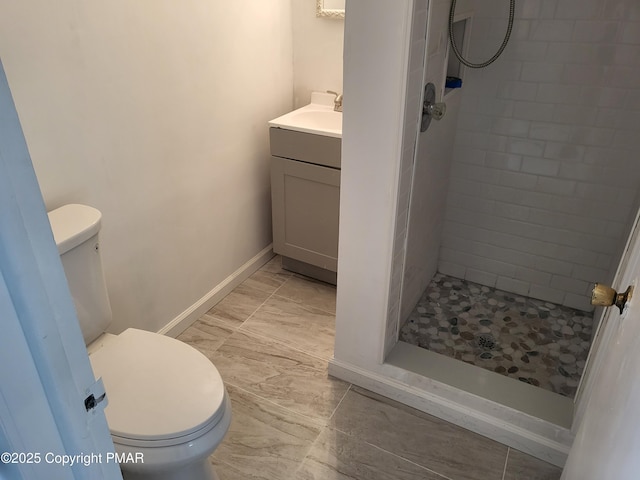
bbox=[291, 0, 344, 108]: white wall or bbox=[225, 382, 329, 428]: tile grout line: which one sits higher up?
bbox=[291, 0, 344, 108]: white wall

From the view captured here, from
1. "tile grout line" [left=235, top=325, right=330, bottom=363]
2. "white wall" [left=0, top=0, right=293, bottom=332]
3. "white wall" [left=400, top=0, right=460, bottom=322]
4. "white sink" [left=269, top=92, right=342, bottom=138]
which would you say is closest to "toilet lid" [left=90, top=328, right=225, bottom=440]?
"white wall" [left=0, top=0, right=293, bottom=332]

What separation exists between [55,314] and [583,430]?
1117 mm

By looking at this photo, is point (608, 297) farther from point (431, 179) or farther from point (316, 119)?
point (316, 119)

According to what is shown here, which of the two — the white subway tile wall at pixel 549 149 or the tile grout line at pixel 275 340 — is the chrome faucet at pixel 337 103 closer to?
the white subway tile wall at pixel 549 149

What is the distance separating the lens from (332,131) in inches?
90.9

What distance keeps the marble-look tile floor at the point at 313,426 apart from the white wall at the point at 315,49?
122 centimetres

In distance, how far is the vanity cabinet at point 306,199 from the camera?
7.78 feet

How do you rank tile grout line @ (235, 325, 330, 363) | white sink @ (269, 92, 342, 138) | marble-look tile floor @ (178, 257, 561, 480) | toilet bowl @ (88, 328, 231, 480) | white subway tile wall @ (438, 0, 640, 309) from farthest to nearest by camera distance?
white sink @ (269, 92, 342, 138) → tile grout line @ (235, 325, 330, 363) → white subway tile wall @ (438, 0, 640, 309) → marble-look tile floor @ (178, 257, 561, 480) → toilet bowl @ (88, 328, 231, 480)

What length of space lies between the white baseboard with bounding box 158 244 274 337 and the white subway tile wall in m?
1.03

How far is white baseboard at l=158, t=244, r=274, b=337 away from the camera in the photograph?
91.2 inches

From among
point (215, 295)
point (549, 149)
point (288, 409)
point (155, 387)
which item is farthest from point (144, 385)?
point (549, 149)

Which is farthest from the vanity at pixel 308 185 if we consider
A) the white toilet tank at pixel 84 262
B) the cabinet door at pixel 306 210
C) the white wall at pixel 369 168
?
the white toilet tank at pixel 84 262

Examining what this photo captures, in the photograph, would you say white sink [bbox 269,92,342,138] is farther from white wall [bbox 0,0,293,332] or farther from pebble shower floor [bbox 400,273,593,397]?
pebble shower floor [bbox 400,273,593,397]

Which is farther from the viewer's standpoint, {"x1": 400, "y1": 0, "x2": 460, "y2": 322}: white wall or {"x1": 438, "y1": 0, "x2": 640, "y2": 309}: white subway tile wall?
{"x1": 438, "y1": 0, "x2": 640, "y2": 309}: white subway tile wall
